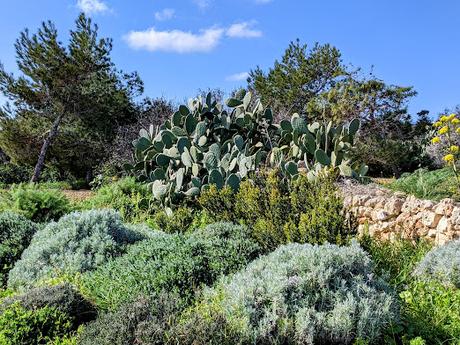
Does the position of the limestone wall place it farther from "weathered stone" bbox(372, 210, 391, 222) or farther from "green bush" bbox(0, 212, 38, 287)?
"green bush" bbox(0, 212, 38, 287)

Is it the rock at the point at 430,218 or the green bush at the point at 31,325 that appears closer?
the green bush at the point at 31,325

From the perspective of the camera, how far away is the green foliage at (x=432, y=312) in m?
3.03

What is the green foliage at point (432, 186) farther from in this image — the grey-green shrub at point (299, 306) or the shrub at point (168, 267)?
the grey-green shrub at point (299, 306)

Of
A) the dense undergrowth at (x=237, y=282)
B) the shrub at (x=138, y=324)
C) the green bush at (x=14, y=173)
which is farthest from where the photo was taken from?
the green bush at (x=14, y=173)

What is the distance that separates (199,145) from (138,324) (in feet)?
16.5

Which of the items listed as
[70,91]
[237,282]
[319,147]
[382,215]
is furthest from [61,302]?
[70,91]

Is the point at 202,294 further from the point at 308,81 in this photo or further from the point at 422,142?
the point at 308,81

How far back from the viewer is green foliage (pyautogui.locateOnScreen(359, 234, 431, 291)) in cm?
405

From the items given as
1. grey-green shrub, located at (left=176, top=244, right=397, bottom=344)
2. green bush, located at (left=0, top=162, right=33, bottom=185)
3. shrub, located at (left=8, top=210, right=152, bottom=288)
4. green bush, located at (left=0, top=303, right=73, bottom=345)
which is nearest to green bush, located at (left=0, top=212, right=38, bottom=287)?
shrub, located at (left=8, top=210, right=152, bottom=288)

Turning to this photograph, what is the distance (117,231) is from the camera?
4906mm

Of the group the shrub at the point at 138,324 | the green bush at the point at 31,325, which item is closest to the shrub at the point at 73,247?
the green bush at the point at 31,325

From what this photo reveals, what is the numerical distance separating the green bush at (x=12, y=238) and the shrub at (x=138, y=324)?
2555 millimetres

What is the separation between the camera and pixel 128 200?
8078mm

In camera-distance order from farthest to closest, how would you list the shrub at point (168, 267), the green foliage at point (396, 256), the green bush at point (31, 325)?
the green foliage at point (396, 256), the shrub at point (168, 267), the green bush at point (31, 325)
